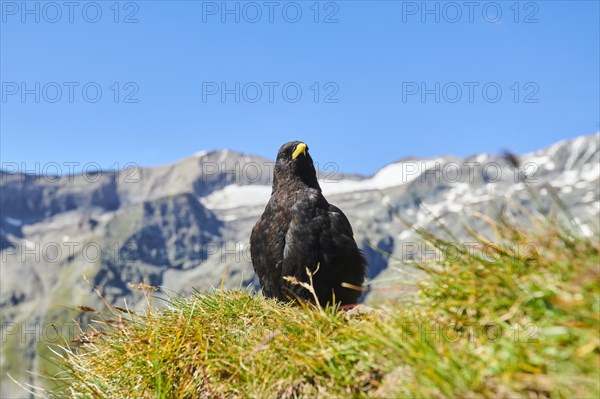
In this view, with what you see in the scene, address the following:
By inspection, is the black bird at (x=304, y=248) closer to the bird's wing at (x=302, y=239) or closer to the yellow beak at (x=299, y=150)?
the bird's wing at (x=302, y=239)

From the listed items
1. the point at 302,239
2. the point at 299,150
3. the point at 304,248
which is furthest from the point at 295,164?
the point at 304,248

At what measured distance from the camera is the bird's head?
9453 millimetres

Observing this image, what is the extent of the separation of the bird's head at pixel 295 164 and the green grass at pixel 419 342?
406cm

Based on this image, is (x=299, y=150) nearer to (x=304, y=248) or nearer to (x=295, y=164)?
(x=295, y=164)

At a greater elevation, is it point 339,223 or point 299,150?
point 299,150

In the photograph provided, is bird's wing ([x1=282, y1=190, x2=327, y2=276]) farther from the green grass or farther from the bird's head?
the green grass

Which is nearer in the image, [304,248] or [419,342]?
[419,342]

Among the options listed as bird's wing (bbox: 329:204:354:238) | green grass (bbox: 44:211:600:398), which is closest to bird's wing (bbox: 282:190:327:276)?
bird's wing (bbox: 329:204:354:238)

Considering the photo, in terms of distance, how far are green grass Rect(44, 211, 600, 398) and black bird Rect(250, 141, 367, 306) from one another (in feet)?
8.75

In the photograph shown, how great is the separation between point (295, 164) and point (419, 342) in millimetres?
6248

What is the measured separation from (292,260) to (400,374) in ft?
15.9

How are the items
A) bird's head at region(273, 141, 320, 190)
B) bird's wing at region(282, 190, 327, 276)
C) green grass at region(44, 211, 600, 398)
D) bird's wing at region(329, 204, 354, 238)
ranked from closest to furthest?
green grass at region(44, 211, 600, 398) → bird's wing at region(282, 190, 327, 276) → bird's wing at region(329, 204, 354, 238) → bird's head at region(273, 141, 320, 190)

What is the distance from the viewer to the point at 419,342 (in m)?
3.43

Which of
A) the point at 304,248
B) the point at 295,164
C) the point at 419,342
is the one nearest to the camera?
the point at 419,342
